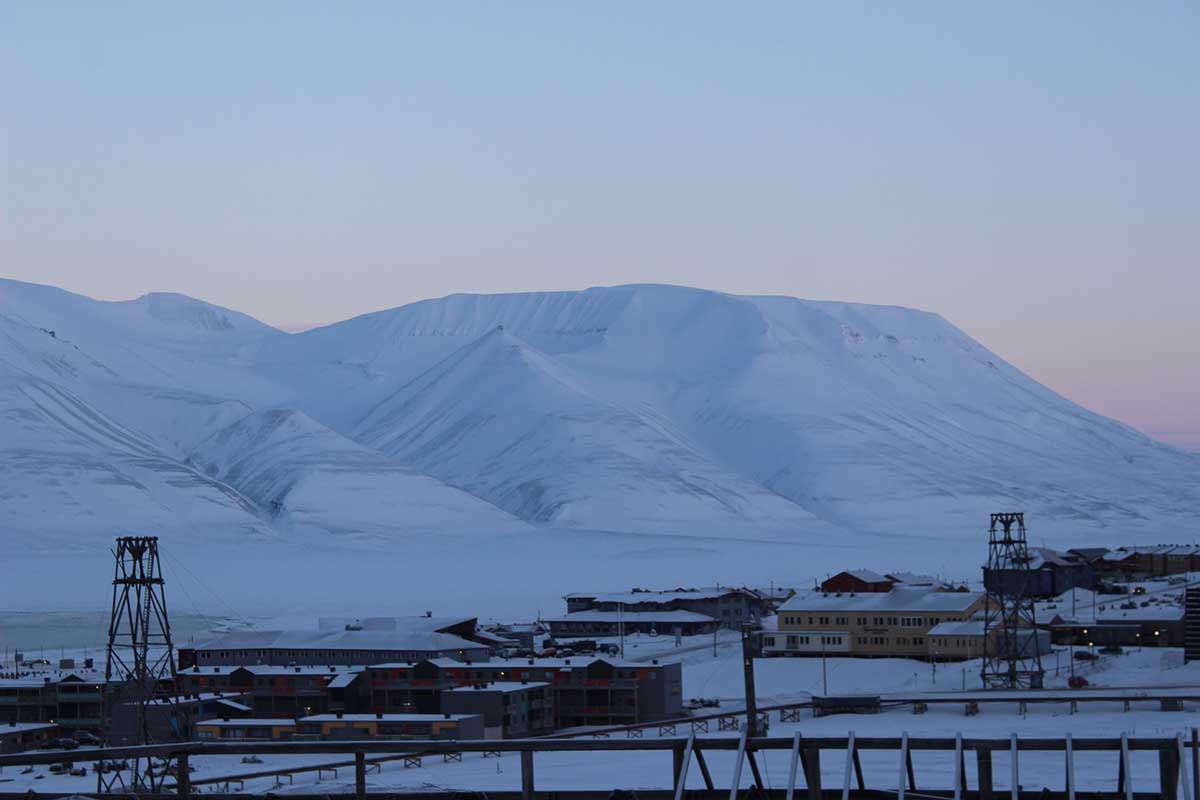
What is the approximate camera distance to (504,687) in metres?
41.5

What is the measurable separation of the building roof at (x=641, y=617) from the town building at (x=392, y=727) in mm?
32822

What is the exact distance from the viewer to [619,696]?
4334 cm

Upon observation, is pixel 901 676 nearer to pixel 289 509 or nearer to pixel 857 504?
pixel 289 509

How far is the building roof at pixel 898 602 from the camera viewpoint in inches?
2249

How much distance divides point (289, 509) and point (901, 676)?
441ft

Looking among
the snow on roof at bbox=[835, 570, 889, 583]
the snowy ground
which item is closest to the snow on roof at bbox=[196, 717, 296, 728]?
the snowy ground

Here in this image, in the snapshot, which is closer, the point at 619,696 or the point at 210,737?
the point at 210,737

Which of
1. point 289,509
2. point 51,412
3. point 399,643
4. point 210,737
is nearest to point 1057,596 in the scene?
point 399,643

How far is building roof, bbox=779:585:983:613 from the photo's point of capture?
57.1 m

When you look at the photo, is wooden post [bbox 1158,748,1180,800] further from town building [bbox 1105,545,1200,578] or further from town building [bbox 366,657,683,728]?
town building [bbox 1105,545,1200,578]

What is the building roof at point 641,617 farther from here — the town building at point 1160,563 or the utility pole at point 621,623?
the town building at point 1160,563

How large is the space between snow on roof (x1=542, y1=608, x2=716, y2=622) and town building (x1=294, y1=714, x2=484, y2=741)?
108ft

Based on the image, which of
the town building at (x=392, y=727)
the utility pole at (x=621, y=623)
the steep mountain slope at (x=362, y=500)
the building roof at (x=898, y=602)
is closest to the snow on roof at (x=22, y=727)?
the town building at (x=392, y=727)

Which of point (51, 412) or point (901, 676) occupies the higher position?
point (51, 412)
